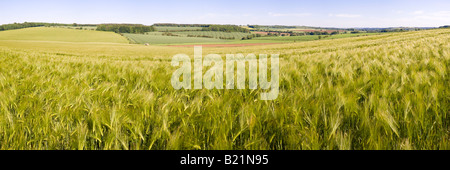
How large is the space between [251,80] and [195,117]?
1.30m

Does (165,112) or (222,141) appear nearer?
(222,141)

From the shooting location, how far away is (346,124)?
49.6 inches

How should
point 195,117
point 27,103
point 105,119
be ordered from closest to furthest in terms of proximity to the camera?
point 105,119 < point 195,117 < point 27,103

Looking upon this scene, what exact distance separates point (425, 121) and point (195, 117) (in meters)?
1.25
